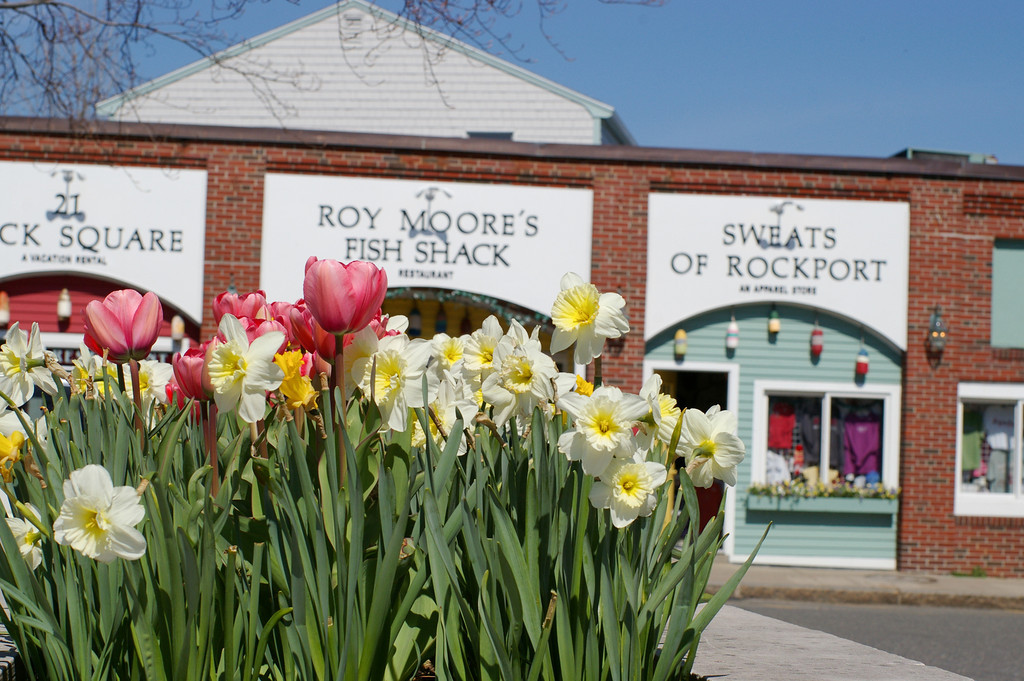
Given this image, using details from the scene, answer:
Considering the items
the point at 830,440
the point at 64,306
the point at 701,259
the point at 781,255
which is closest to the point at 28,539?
the point at 64,306

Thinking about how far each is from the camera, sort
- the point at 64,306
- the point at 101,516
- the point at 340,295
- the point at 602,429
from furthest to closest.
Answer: the point at 64,306 < the point at 340,295 < the point at 602,429 < the point at 101,516

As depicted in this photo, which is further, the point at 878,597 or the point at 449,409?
the point at 878,597

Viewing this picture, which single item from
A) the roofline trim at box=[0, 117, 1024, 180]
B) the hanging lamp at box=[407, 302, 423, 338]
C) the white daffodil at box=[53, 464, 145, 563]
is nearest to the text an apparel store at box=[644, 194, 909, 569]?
the roofline trim at box=[0, 117, 1024, 180]

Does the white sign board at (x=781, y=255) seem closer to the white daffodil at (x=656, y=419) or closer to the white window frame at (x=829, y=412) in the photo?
the white window frame at (x=829, y=412)

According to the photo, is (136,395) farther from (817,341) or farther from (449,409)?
(817,341)

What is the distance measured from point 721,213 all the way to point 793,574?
449 centimetres

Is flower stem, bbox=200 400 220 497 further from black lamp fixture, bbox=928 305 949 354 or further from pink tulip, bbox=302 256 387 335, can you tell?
black lamp fixture, bbox=928 305 949 354

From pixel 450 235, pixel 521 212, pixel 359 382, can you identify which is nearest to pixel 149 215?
pixel 450 235

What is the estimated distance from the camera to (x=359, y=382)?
2330 mm

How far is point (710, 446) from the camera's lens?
225 centimetres

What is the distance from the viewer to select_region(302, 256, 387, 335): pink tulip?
6.99ft

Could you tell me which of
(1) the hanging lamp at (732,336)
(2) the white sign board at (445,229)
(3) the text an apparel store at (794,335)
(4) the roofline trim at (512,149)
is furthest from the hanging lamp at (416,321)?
(1) the hanging lamp at (732,336)

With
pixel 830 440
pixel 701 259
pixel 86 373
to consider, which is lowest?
pixel 830 440

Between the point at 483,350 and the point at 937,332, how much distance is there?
1088 cm
